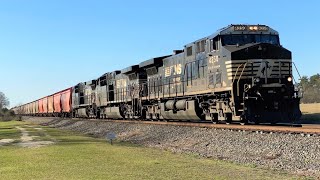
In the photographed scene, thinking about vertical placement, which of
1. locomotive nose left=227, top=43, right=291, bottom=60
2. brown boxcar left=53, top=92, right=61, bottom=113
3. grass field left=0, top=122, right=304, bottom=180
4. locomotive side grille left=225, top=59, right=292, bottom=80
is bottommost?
grass field left=0, top=122, right=304, bottom=180

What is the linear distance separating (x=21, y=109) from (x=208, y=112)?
110 meters

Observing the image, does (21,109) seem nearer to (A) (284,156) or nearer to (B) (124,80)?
(B) (124,80)

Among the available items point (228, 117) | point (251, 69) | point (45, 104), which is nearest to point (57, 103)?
point (45, 104)

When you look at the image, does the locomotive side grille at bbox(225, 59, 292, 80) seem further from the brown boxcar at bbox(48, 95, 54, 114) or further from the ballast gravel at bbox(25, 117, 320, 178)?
the brown boxcar at bbox(48, 95, 54, 114)

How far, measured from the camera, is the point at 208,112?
779 inches

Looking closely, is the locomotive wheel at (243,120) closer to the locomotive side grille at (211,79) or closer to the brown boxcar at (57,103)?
the locomotive side grille at (211,79)

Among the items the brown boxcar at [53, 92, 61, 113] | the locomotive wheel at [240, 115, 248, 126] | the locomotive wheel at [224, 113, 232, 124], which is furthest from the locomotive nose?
the brown boxcar at [53, 92, 61, 113]

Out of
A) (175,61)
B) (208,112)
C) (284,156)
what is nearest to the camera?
(284,156)

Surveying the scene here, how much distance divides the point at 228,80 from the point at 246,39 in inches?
90.5

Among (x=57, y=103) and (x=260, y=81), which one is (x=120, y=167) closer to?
(x=260, y=81)

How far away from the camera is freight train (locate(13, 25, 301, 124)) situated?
55.2ft

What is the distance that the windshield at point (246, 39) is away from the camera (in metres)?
18.2

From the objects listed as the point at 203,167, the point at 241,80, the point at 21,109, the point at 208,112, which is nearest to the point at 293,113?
the point at 241,80

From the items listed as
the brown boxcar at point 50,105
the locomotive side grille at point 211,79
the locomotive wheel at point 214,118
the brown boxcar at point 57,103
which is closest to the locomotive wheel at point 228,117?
the locomotive wheel at point 214,118
